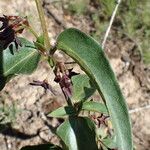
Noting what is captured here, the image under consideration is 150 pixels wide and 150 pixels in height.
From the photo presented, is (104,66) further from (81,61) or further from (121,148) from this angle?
(121,148)

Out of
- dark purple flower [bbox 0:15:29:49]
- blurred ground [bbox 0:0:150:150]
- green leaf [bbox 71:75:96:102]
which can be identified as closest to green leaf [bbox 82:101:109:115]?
green leaf [bbox 71:75:96:102]

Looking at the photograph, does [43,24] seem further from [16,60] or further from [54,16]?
[54,16]

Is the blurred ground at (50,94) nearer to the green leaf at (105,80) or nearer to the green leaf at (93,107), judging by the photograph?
the green leaf at (93,107)

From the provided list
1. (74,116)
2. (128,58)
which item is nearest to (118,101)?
(74,116)

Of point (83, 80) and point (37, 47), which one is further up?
point (37, 47)

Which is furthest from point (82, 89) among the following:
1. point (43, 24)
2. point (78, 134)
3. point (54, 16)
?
point (54, 16)

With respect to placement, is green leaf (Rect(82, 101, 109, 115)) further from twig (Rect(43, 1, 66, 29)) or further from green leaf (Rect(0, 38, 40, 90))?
twig (Rect(43, 1, 66, 29))

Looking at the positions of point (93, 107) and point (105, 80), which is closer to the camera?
point (105, 80)
